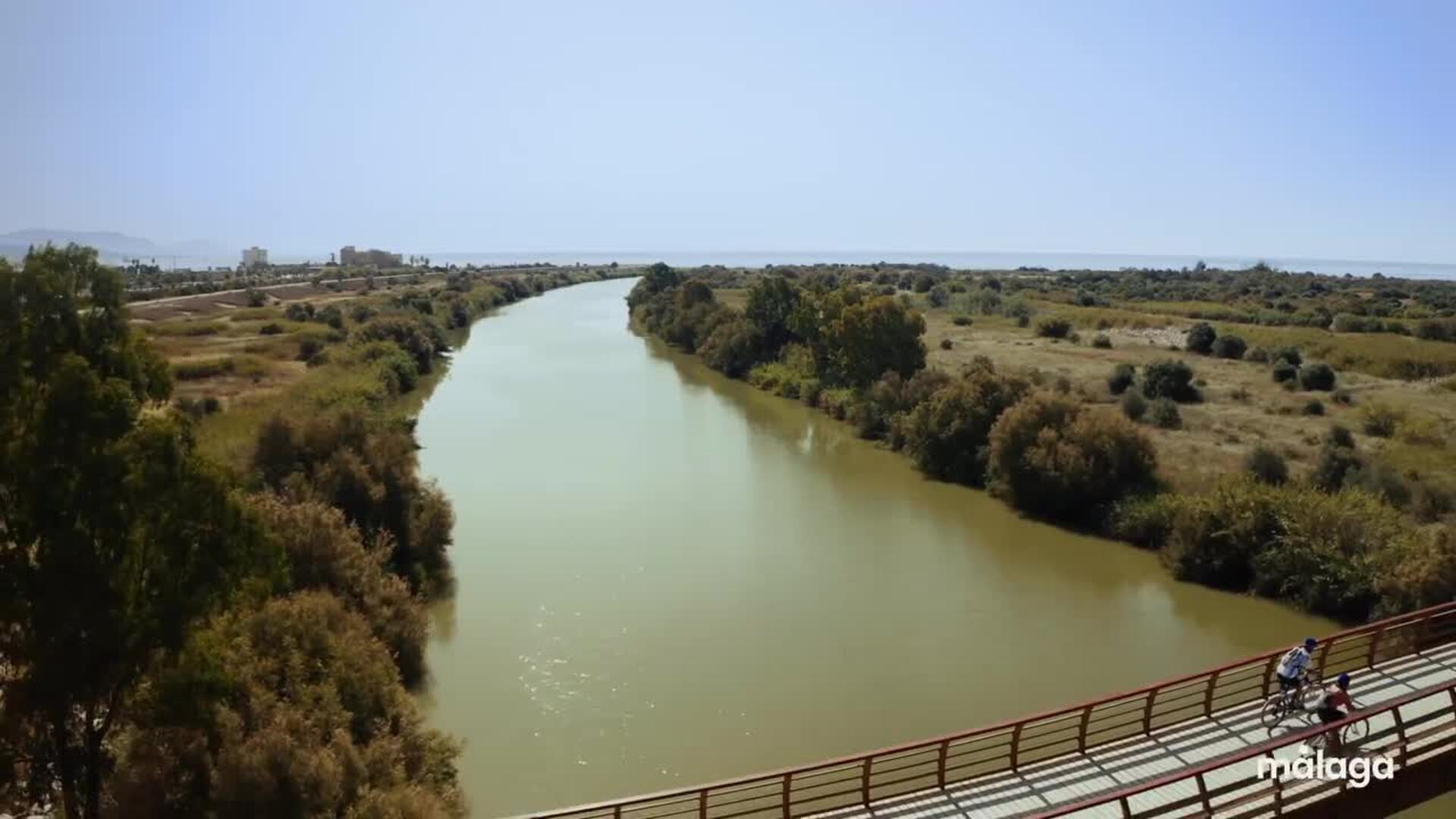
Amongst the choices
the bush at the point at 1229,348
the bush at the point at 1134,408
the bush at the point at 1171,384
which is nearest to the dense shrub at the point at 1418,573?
the bush at the point at 1134,408

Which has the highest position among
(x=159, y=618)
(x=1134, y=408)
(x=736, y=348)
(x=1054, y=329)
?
(x=159, y=618)

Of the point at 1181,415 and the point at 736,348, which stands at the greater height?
the point at 736,348

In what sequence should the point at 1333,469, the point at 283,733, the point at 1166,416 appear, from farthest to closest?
the point at 1166,416 → the point at 1333,469 → the point at 283,733

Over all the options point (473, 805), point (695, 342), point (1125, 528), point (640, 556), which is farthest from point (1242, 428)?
point (695, 342)

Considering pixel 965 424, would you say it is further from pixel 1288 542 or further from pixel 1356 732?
pixel 1356 732

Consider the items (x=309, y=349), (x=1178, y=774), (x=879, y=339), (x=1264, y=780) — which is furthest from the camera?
(x=309, y=349)

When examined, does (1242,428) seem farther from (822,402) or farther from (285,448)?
(285,448)

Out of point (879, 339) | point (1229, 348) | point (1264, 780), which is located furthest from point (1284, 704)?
point (1229, 348)
